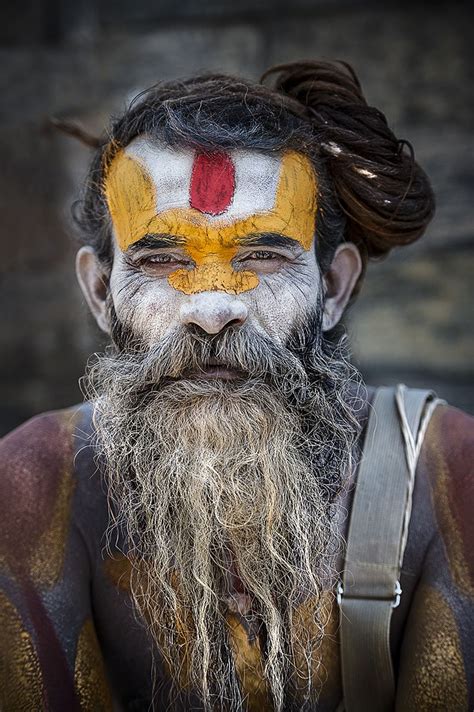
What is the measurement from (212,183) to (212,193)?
0.02 meters

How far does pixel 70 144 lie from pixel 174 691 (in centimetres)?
270

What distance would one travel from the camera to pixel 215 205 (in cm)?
219

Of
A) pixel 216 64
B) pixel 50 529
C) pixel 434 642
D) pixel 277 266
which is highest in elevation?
pixel 216 64

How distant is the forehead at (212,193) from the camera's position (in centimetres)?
219

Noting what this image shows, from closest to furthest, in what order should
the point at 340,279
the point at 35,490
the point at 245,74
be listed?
the point at 35,490 → the point at 340,279 → the point at 245,74

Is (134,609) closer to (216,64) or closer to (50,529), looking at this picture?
(50,529)

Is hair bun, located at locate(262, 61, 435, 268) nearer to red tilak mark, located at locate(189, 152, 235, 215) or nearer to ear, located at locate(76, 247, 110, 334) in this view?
red tilak mark, located at locate(189, 152, 235, 215)

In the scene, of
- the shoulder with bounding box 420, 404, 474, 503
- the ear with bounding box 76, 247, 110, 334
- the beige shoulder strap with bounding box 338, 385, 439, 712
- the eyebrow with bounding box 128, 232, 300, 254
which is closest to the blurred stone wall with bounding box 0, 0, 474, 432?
the ear with bounding box 76, 247, 110, 334

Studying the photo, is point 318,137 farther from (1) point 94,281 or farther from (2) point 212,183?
(1) point 94,281

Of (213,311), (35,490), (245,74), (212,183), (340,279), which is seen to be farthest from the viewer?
(245,74)

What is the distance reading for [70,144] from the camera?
168 inches

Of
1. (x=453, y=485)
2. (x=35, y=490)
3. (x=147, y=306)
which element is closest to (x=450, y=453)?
(x=453, y=485)

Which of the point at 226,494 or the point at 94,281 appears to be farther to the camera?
the point at 94,281

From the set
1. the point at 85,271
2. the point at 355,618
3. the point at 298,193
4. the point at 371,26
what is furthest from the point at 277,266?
the point at 371,26
